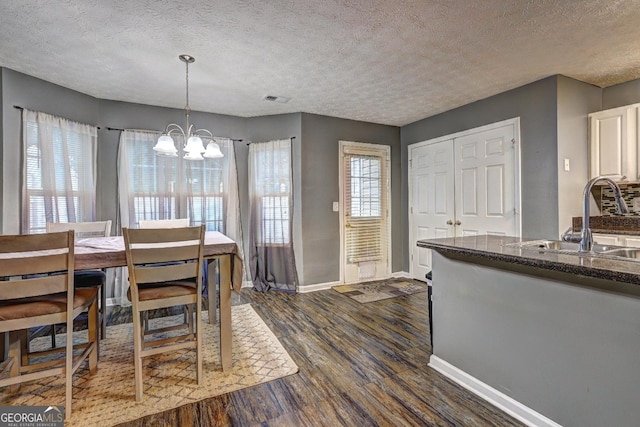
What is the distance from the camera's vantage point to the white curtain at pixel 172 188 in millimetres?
3662

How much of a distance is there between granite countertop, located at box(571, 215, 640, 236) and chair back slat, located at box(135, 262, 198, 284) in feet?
11.9

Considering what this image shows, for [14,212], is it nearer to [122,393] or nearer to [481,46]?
[122,393]

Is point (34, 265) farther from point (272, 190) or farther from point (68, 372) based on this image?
point (272, 190)

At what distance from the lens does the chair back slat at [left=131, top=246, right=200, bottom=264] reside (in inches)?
71.7

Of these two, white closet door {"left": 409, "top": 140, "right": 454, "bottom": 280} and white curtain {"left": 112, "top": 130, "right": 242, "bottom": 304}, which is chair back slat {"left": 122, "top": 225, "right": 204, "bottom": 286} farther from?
white closet door {"left": 409, "top": 140, "right": 454, "bottom": 280}

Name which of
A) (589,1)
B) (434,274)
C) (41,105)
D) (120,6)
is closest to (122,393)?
(434,274)

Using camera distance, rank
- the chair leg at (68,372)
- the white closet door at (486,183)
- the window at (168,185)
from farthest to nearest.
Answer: the window at (168,185) < the white closet door at (486,183) < the chair leg at (68,372)

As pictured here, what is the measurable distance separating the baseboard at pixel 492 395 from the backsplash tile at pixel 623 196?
2811 mm

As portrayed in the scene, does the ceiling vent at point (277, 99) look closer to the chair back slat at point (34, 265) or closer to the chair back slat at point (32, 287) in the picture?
the chair back slat at point (34, 265)

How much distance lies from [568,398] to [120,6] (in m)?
3.39

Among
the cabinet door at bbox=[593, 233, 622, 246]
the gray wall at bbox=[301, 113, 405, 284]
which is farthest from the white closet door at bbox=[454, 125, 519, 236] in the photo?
the gray wall at bbox=[301, 113, 405, 284]

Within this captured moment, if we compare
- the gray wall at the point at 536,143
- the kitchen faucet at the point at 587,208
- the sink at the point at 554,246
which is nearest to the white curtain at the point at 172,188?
the sink at the point at 554,246

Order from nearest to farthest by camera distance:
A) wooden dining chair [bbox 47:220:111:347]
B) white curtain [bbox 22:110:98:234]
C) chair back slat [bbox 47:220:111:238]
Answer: wooden dining chair [bbox 47:220:111:347] → chair back slat [bbox 47:220:111:238] → white curtain [bbox 22:110:98:234]

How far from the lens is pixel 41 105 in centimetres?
309
